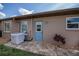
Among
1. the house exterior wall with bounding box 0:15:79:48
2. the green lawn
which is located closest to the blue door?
the house exterior wall with bounding box 0:15:79:48

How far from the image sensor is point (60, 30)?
8297 mm

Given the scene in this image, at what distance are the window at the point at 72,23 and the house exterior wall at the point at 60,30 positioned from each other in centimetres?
15

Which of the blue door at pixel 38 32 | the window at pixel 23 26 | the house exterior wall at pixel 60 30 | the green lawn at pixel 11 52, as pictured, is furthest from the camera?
the blue door at pixel 38 32

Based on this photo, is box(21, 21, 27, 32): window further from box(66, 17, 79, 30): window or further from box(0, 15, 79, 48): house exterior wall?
box(66, 17, 79, 30): window

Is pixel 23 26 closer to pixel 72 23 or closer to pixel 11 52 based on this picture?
pixel 11 52

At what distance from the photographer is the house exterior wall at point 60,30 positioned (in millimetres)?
8281

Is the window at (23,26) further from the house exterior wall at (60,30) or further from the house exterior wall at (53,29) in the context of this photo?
the house exterior wall at (60,30)

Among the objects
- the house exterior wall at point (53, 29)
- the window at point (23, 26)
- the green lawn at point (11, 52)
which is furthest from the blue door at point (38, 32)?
the green lawn at point (11, 52)

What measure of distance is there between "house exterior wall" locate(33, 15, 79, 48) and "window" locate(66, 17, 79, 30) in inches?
5.8

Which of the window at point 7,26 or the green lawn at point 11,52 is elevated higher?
the window at point 7,26

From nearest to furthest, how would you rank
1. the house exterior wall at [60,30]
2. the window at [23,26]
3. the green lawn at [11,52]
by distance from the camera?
the green lawn at [11,52]
the house exterior wall at [60,30]
the window at [23,26]

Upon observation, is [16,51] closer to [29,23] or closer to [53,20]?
[29,23]

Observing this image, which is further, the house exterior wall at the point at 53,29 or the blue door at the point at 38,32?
the blue door at the point at 38,32

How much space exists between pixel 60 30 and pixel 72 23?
692 millimetres
